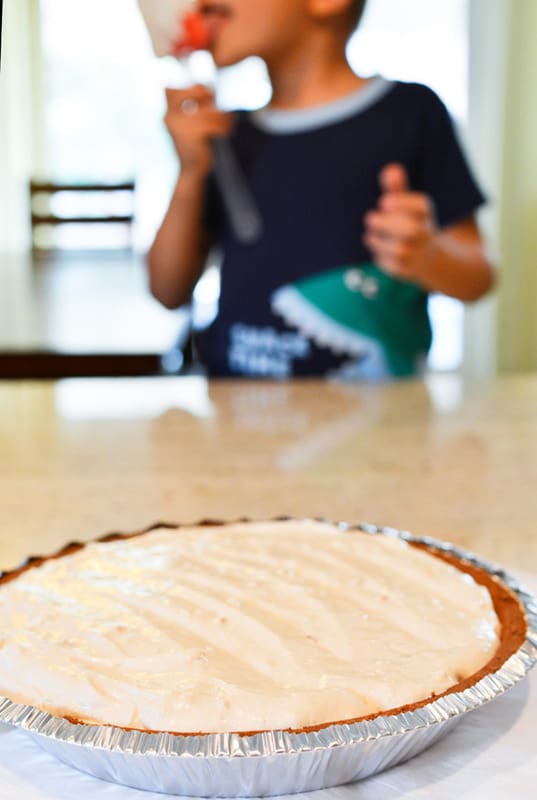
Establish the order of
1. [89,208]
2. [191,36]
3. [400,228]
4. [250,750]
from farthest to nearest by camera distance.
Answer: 1. [89,208]
2. [191,36]
3. [400,228]
4. [250,750]

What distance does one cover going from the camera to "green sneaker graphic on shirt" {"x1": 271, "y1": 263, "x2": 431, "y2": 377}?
1.64 meters

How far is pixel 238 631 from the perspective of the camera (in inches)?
18.8

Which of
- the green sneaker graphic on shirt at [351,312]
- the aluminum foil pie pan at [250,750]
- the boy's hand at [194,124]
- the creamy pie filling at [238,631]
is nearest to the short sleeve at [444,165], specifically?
the green sneaker graphic on shirt at [351,312]

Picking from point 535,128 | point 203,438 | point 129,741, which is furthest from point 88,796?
point 535,128

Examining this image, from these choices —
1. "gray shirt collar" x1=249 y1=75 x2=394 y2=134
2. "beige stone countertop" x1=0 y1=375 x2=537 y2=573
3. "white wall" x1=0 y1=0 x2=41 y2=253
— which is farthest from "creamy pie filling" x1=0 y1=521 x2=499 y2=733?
"white wall" x1=0 y1=0 x2=41 y2=253

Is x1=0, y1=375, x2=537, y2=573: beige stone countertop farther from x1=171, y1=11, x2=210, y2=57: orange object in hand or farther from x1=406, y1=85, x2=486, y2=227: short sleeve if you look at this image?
x1=171, y1=11, x2=210, y2=57: orange object in hand

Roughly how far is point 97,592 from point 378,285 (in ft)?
4.03

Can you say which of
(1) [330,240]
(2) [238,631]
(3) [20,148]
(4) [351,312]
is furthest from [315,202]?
(3) [20,148]

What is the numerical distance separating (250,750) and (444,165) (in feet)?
4.64

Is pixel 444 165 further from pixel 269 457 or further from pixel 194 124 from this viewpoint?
pixel 269 457

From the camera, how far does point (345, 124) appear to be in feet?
5.49

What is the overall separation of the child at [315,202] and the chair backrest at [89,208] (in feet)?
8.05

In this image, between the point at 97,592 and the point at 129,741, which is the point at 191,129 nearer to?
the point at 97,592

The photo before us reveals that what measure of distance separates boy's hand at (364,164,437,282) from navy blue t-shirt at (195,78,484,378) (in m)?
0.22
